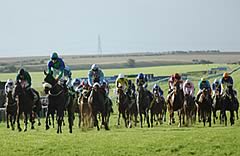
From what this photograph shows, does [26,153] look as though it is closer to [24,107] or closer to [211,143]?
[211,143]

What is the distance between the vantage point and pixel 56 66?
2284 cm

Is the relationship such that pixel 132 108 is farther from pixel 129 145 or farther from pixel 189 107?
pixel 129 145

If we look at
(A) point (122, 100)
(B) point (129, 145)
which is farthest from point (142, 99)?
(B) point (129, 145)

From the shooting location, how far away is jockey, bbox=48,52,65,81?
74.4 feet

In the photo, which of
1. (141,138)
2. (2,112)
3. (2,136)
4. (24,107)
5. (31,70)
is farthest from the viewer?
(31,70)

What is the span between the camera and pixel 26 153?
56.7ft

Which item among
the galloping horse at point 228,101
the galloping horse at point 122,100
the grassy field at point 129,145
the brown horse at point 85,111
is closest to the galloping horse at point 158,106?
the galloping horse at point 122,100

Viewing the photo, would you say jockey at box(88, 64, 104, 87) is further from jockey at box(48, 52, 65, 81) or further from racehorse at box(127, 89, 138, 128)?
racehorse at box(127, 89, 138, 128)

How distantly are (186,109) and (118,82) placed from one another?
11.5 ft

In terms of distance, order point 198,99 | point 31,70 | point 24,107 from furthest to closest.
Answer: point 31,70 → point 198,99 → point 24,107

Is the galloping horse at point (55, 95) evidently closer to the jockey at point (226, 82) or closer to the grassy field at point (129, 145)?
the grassy field at point (129, 145)

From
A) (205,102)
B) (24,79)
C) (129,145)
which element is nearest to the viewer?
(129,145)

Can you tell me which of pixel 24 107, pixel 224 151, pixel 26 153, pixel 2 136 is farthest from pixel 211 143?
pixel 24 107

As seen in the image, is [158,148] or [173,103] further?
[173,103]
